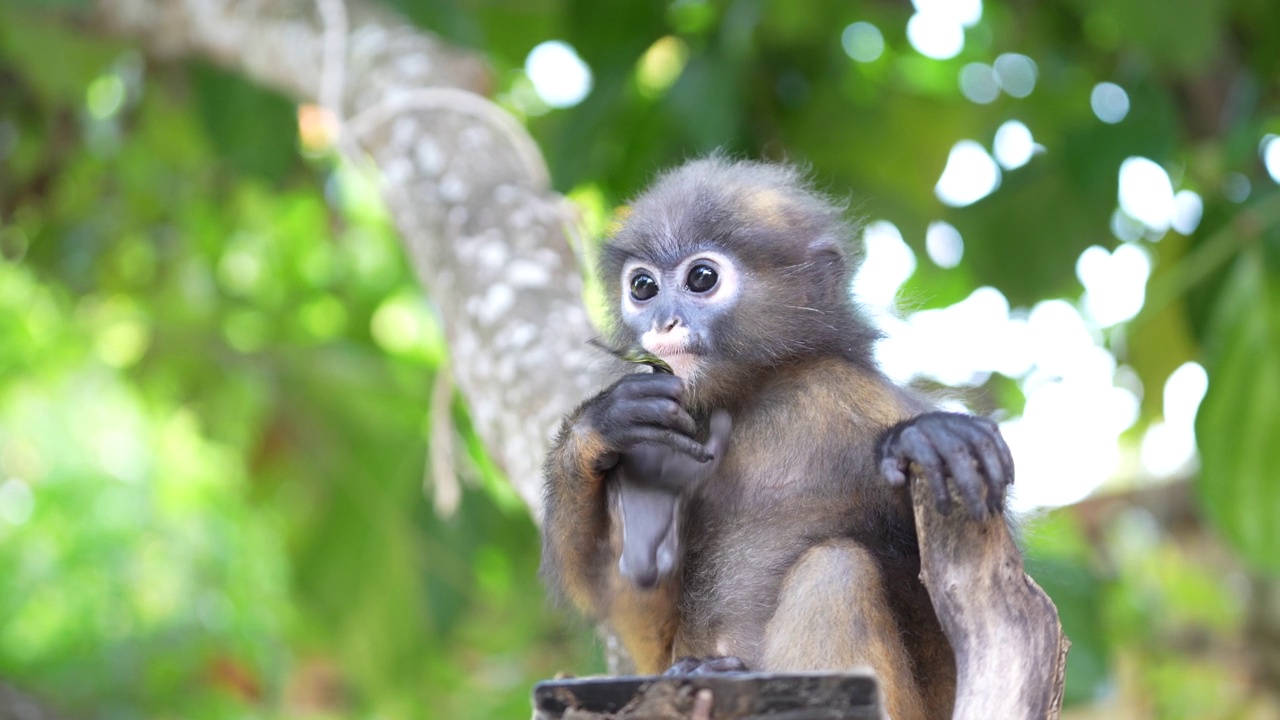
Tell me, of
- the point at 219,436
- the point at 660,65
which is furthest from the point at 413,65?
the point at 219,436

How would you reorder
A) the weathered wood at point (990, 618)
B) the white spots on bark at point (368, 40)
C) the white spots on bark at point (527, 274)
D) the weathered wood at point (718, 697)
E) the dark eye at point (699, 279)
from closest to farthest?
1. the weathered wood at point (718, 697)
2. the weathered wood at point (990, 618)
3. the dark eye at point (699, 279)
4. the white spots on bark at point (527, 274)
5. the white spots on bark at point (368, 40)

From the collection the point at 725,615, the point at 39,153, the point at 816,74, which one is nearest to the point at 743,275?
the point at 725,615

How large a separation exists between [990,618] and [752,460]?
0.77 meters

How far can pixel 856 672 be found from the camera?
1318mm

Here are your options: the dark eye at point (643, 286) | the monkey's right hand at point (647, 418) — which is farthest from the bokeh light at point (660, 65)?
the monkey's right hand at point (647, 418)

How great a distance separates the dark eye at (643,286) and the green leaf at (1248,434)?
7.28ft

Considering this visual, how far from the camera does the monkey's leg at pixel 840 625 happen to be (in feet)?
6.67

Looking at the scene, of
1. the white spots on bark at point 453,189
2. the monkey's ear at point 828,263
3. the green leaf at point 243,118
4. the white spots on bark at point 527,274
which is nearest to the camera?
the monkey's ear at point 828,263

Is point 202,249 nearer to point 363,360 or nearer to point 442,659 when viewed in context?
→ point 363,360

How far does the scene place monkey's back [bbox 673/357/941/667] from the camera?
7.33ft

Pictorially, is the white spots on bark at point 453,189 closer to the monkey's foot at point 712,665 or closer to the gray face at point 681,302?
the gray face at point 681,302

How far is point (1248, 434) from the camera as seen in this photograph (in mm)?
3943

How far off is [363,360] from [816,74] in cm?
237

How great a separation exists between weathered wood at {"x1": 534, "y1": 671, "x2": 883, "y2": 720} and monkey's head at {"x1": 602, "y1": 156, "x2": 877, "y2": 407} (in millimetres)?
1071
